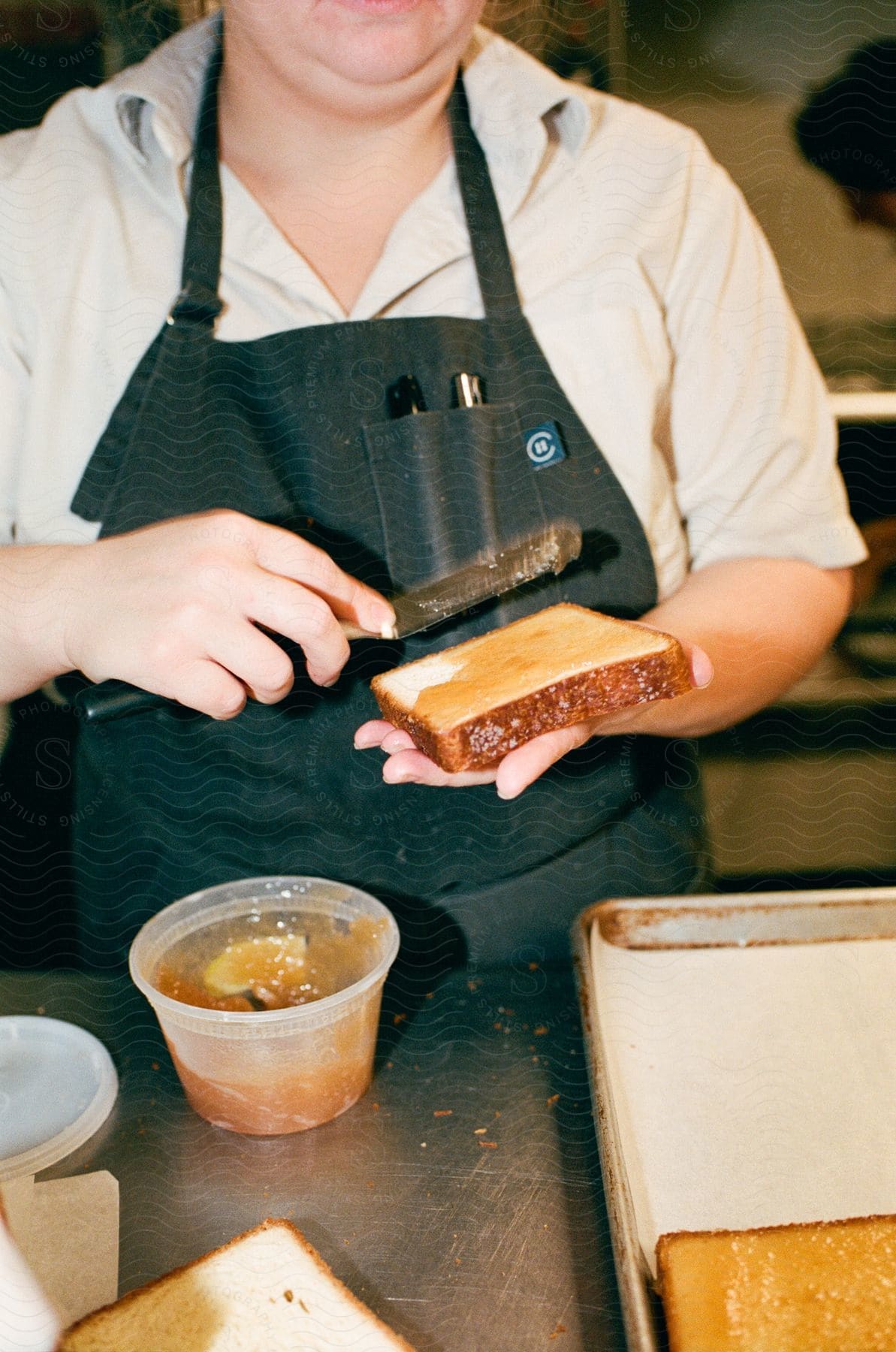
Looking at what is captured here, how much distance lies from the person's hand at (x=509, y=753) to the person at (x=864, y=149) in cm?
46

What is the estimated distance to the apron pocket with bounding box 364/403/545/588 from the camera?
90cm

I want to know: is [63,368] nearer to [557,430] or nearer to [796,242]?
[557,430]

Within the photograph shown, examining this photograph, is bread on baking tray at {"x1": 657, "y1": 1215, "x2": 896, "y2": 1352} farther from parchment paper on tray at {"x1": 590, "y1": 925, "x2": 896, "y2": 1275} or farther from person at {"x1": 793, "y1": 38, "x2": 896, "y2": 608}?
person at {"x1": 793, "y1": 38, "x2": 896, "y2": 608}

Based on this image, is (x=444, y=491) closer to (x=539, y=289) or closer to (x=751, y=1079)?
(x=539, y=289)

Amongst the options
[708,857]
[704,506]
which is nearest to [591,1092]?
[708,857]

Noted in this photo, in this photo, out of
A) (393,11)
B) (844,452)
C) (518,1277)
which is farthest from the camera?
(844,452)

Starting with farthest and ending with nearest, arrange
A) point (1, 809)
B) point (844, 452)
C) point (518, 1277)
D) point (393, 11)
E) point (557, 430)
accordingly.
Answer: point (844, 452), point (1, 809), point (557, 430), point (393, 11), point (518, 1277)

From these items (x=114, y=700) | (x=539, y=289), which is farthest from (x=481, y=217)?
(x=114, y=700)

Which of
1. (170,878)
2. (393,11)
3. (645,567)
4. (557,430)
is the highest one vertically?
(393,11)

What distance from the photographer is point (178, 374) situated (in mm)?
882

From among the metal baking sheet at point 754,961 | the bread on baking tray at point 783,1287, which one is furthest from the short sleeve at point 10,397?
the bread on baking tray at point 783,1287

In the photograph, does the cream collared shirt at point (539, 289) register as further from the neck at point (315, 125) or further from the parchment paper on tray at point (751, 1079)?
the parchment paper on tray at point (751, 1079)

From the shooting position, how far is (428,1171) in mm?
700

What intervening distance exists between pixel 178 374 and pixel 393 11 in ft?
1.04
